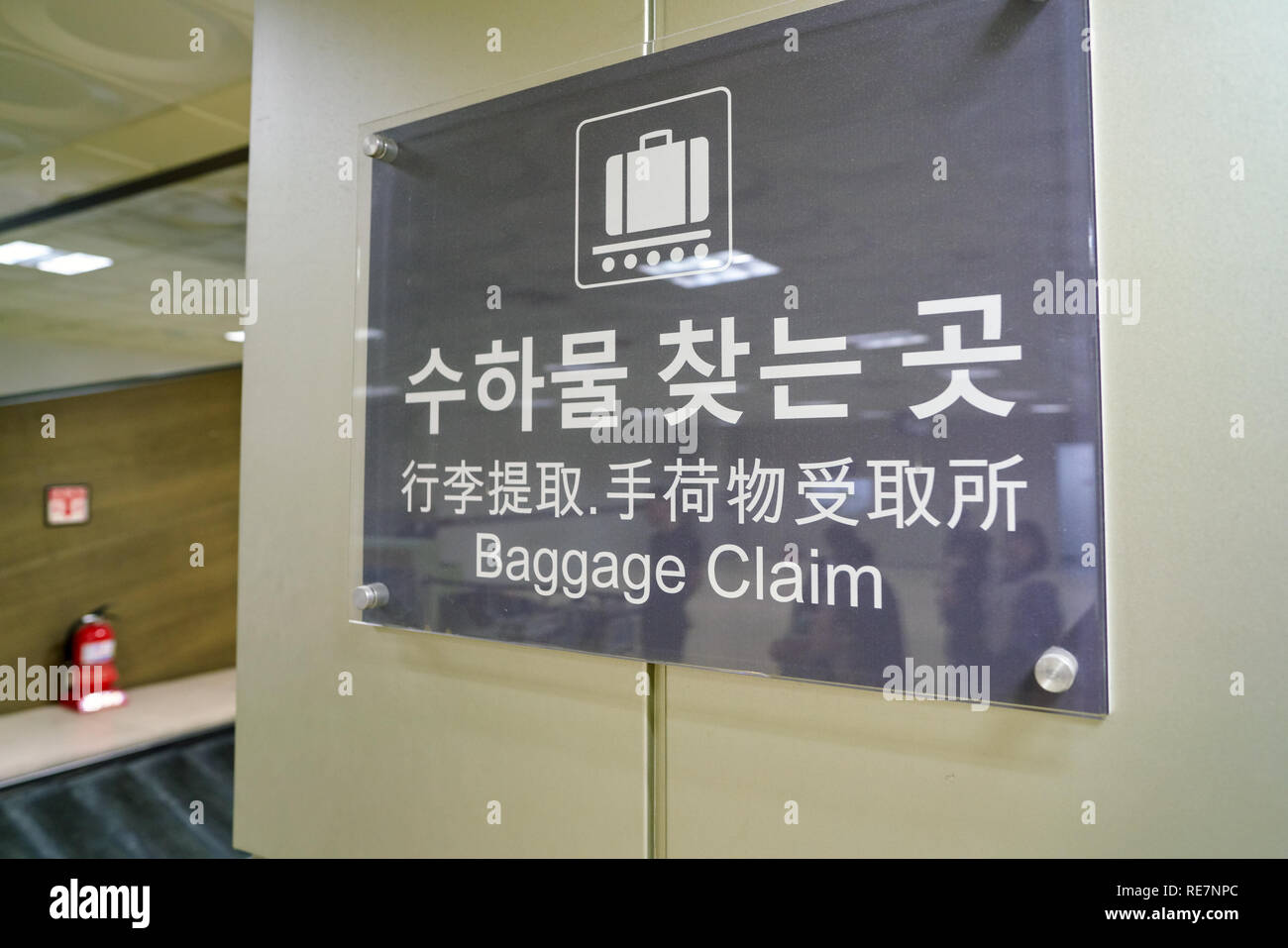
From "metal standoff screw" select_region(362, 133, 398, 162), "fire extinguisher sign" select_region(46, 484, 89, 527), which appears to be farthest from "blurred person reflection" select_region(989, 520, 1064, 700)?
"fire extinguisher sign" select_region(46, 484, 89, 527)

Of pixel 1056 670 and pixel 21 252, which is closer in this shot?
pixel 1056 670

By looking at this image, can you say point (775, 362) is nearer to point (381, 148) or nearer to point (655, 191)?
point (655, 191)

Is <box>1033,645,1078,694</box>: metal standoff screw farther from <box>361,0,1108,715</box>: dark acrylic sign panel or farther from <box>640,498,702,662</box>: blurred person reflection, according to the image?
<box>640,498,702,662</box>: blurred person reflection

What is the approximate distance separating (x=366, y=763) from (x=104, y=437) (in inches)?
193

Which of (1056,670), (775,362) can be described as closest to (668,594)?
(775,362)

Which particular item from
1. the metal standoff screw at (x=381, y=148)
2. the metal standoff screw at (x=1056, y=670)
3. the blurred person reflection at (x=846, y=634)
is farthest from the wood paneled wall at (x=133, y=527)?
the metal standoff screw at (x=1056, y=670)

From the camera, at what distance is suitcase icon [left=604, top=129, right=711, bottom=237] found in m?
1.06

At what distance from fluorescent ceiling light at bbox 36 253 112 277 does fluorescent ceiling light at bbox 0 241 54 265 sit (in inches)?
1.8

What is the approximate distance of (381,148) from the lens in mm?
1334

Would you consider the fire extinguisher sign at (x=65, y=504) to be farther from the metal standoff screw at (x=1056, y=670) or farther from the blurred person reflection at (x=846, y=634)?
the metal standoff screw at (x=1056, y=670)

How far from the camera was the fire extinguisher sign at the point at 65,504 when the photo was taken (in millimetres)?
4754

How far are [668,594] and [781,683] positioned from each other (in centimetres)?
19

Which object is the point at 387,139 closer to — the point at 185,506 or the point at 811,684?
the point at 811,684

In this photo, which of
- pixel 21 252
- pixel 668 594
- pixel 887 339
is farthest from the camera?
pixel 21 252
